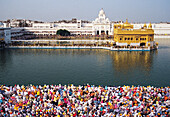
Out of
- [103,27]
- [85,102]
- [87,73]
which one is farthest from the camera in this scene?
[103,27]

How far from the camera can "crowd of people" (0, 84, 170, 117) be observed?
9.67m

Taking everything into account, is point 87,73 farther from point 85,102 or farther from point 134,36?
point 134,36

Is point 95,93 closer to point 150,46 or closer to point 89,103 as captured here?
point 89,103

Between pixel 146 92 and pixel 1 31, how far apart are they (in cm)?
3232

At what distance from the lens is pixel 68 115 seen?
31.2ft

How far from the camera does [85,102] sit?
1016 cm

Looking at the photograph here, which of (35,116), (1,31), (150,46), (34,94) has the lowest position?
(35,116)

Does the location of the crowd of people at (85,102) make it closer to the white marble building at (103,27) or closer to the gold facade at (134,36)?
the gold facade at (134,36)

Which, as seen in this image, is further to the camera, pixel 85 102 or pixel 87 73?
pixel 87 73

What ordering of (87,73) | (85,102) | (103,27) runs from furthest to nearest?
1. (103,27)
2. (87,73)
3. (85,102)

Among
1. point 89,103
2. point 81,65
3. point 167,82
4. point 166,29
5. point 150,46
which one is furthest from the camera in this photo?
point 166,29

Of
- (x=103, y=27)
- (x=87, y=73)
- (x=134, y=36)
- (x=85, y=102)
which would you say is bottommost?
(x=85, y=102)

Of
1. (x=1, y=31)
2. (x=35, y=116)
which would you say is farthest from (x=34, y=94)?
(x=1, y=31)

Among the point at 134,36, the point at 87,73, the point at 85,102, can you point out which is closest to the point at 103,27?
the point at 134,36
